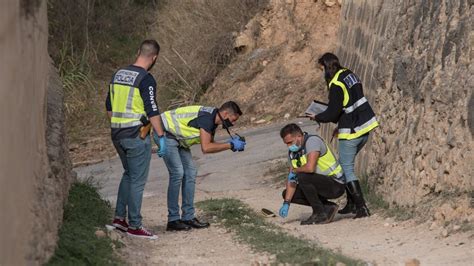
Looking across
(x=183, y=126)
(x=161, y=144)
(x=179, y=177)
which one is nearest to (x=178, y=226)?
(x=179, y=177)

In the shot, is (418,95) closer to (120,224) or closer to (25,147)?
(120,224)

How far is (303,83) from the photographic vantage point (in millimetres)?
23391

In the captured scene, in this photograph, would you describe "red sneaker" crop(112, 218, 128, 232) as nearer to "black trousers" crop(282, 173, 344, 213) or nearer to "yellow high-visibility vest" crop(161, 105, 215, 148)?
"yellow high-visibility vest" crop(161, 105, 215, 148)

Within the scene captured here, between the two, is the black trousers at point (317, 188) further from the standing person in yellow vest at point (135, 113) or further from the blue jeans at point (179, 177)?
the standing person in yellow vest at point (135, 113)

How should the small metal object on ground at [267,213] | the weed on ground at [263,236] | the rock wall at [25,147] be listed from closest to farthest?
the rock wall at [25,147], the weed on ground at [263,236], the small metal object on ground at [267,213]

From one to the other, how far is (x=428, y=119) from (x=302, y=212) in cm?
215

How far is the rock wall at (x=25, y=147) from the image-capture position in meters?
7.02

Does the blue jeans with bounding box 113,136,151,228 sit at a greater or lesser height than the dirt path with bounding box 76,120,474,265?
greater

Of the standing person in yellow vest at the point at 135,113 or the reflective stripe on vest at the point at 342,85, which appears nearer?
the standing person in yellow vest at the point at 135,113

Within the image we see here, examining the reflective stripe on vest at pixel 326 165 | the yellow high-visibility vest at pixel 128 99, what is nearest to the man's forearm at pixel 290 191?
the reflective stripe on vest at pixel 326 165

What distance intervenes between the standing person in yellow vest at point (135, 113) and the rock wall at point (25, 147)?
97 centimetres

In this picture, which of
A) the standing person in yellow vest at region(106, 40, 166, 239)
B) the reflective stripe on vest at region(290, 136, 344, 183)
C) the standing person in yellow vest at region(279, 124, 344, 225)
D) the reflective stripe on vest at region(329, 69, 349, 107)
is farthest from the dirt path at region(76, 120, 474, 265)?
the reflective stripe on vest at region(329, 69, 349, 107)

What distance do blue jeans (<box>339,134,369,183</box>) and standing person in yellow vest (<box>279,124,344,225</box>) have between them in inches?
3.7

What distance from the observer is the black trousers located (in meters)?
11.6
